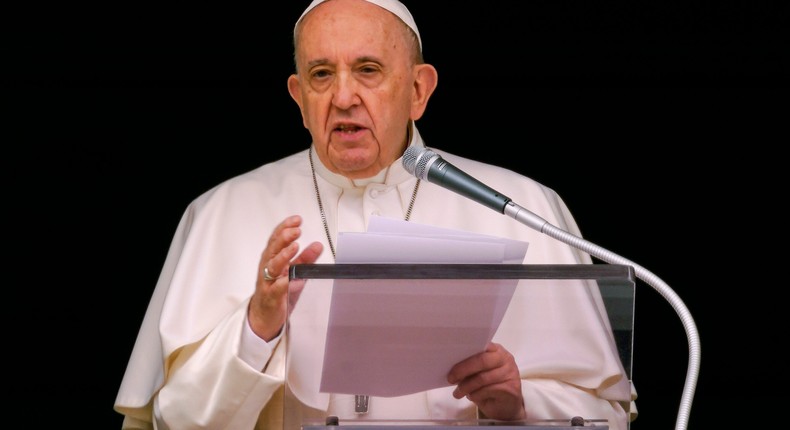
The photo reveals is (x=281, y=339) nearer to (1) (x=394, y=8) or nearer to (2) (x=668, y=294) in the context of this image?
(2) (x=668, y=294)

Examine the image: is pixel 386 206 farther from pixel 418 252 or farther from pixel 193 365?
pixel 418 252

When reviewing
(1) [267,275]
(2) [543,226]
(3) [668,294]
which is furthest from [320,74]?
(3) [668,294]

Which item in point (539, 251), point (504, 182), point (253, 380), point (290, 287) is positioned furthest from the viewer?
point (504, 182)

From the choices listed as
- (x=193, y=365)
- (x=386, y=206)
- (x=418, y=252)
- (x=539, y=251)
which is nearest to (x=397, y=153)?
(x=386, y=206)

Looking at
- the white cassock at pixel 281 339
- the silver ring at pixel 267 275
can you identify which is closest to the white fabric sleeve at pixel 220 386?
the white cassock at pixel 281 339

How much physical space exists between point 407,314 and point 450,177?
310 mm

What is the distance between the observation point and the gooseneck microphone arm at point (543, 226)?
295 cm

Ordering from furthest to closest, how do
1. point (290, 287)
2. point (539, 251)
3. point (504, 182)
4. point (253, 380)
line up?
point (504, 182)
point (539, 251)
point (253, 380)
point (290, 287)

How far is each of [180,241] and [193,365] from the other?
712 mm

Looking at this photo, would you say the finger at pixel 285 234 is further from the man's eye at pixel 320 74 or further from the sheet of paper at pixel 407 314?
the man's eye at pixel 320 74

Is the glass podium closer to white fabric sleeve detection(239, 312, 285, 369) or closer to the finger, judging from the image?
the finger

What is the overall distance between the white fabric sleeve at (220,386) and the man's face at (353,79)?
67cm

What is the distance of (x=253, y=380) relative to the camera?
11.8 feet

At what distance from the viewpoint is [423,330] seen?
304cm
